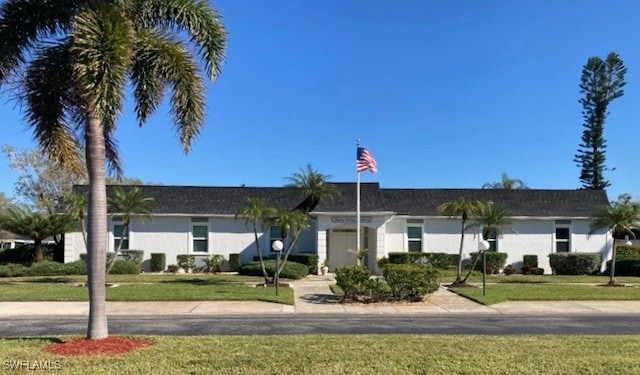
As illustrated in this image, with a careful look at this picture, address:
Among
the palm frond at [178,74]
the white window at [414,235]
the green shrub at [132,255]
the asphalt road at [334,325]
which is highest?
the palm frond at [178,74]

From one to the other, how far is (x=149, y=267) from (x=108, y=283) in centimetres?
732

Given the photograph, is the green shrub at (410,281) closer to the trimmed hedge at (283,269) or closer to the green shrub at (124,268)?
the trimmed hedge at (283,269)

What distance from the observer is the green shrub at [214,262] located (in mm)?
30406

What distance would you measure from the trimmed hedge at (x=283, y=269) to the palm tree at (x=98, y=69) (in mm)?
16365

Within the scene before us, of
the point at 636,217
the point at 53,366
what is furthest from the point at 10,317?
the point at 636,217

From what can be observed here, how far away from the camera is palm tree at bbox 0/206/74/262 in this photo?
28.9 m

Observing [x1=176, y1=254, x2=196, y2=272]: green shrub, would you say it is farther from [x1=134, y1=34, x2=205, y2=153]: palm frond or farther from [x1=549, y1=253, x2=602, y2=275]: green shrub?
[x1=134, y1=34, x2=205, y2=153]: palm frond

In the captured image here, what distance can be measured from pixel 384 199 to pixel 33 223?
62.6 ft

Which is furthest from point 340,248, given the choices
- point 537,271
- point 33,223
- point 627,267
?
point 33,223

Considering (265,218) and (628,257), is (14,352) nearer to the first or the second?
(265,218)

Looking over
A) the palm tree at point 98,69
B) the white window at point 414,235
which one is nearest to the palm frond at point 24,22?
the palm tree at point 98,69

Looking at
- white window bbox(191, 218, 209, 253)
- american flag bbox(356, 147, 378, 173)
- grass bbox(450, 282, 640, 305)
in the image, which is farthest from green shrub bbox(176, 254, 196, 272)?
grass bbox(450, 282, 640, 305)

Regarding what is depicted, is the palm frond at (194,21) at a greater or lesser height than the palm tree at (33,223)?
greater

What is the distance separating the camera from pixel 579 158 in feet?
175
